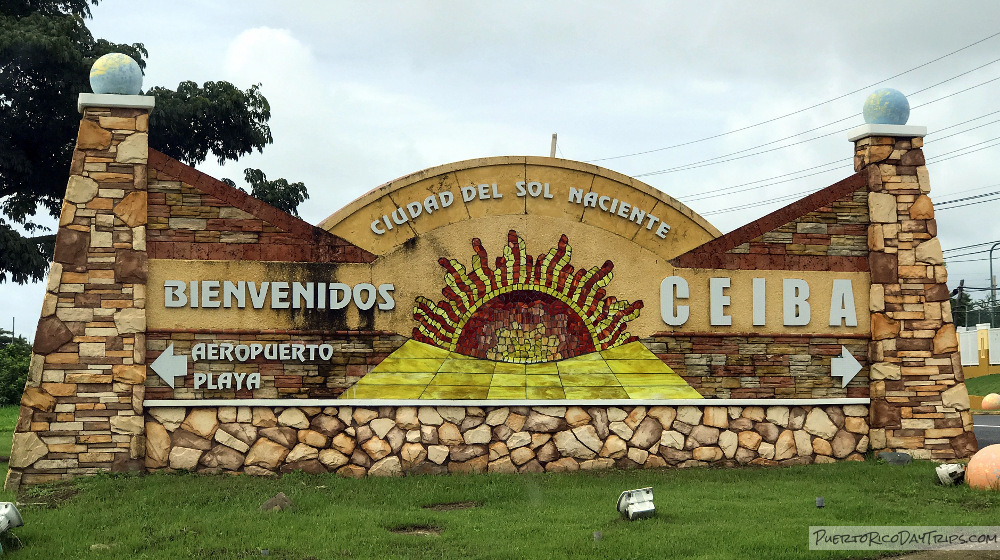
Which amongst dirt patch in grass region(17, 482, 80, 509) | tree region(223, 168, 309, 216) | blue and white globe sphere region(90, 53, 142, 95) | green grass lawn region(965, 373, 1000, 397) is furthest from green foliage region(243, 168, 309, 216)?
green grass lawn region(965, 373, 1000, 397)

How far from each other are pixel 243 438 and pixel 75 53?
30.5 feet

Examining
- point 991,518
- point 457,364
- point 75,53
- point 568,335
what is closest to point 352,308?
point 457,364

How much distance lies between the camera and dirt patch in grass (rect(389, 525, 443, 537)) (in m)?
9.55

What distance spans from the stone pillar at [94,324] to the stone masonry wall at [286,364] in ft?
1.06

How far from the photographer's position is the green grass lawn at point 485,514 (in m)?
8.78

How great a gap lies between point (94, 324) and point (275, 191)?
9.85 metres

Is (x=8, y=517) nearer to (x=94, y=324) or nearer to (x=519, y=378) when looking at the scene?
(x=94, y=324)

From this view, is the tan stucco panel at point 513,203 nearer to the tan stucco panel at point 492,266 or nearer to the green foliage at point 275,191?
the tan stucco panel at point 492,266

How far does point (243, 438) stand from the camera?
40.4 ft

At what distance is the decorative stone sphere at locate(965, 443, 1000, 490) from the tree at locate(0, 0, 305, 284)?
1515 cm

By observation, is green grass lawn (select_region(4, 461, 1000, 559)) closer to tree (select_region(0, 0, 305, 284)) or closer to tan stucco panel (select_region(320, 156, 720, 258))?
tan stucco panel (select_region(320, 156, 720, 258))

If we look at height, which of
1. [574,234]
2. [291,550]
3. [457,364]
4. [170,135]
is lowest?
[291,550]

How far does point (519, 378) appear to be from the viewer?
509 inches

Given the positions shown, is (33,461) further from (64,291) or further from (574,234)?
(574,234)
